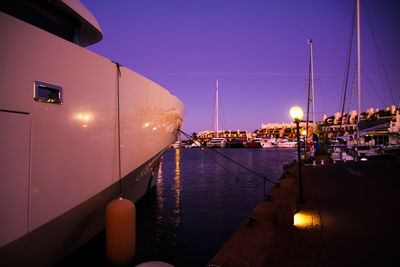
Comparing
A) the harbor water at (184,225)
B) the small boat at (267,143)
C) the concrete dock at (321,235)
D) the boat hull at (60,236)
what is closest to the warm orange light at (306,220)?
the concrete dock at (321,235)

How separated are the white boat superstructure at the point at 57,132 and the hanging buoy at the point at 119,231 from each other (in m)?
0.34

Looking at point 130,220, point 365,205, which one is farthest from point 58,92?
point 365,205

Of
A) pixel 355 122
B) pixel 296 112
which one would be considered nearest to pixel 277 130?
pixel 355 122

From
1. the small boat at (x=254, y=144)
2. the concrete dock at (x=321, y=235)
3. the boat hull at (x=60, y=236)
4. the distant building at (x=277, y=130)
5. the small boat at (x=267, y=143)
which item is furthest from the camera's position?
the distant building at (x=277, y=130)

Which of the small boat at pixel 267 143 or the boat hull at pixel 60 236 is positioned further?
the small boat at pixel 267 143

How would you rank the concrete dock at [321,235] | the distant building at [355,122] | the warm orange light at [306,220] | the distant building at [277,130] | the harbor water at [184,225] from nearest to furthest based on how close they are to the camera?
the concrete dock at [321,235], the harbor water at [184,225], the warm orange light at [306,220], the distant building at [355,122], the distant building at [277,130]

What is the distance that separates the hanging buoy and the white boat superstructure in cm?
34

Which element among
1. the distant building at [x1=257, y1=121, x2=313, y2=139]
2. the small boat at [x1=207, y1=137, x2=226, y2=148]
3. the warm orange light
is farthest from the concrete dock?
the distant building at [x1=257, y1=121, x2=313, y2=139]

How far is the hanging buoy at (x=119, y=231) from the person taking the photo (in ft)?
11.5

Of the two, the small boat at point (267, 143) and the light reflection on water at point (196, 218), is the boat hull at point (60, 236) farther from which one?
the small boat at point (267, 143)

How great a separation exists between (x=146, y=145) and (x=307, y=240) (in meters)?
3.19

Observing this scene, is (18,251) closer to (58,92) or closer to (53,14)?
(58,92)

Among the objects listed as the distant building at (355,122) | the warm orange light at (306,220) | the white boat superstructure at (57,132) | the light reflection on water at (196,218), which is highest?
the distant building at (355,122)

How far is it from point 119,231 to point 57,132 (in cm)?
148
